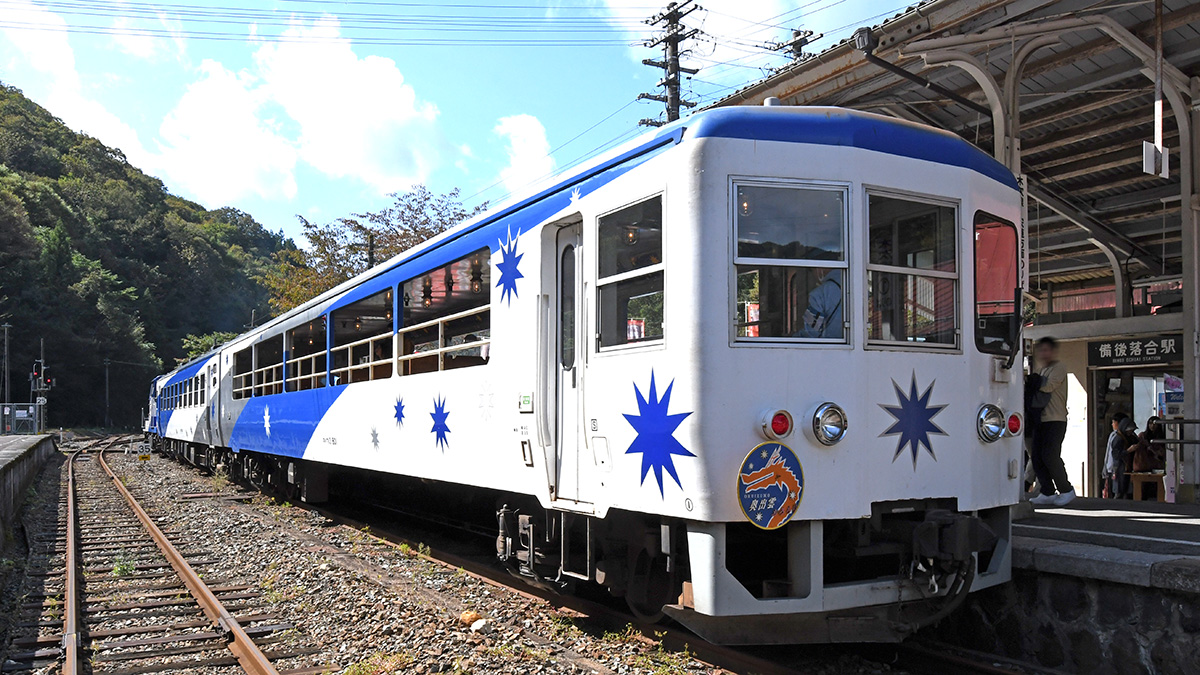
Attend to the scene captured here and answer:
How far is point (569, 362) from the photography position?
239 inches

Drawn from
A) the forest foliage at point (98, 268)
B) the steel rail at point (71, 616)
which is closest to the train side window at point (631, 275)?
the steel rail at point (71, 616)

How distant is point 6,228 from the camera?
6147cm

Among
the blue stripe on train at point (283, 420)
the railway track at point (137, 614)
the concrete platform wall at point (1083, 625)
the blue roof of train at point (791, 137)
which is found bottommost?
the railway track at point (137, 614)

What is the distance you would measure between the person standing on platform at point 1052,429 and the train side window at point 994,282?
8.28 feet

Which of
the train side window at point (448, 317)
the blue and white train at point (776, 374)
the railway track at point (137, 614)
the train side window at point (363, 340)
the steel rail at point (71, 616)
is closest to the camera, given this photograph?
the blue and white train at point (776, 374)

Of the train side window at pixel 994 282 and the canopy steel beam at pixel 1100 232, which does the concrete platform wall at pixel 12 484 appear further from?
the canopy steel beam at pixel 1100 232

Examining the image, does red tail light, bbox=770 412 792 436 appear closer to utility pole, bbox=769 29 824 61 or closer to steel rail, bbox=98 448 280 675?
steel rail, bbox=98 448 280 675

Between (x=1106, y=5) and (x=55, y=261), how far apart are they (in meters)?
73.6

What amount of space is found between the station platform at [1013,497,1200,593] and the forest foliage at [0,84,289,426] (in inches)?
1383

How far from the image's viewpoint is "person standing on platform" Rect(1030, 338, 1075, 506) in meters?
8.06

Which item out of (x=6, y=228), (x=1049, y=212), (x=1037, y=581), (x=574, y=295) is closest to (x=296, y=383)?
(x=574, y=295)

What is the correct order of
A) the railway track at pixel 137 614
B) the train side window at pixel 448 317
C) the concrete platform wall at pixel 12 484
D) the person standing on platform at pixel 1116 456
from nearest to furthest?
the railway track at pixel 137 614
the train side window at pixel 448 317
the person standing on platform at pixel 1116 456
the concrete platform wall at pixel 12 484

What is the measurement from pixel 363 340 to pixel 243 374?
25.1ft

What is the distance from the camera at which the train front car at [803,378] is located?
4926 millimetres
